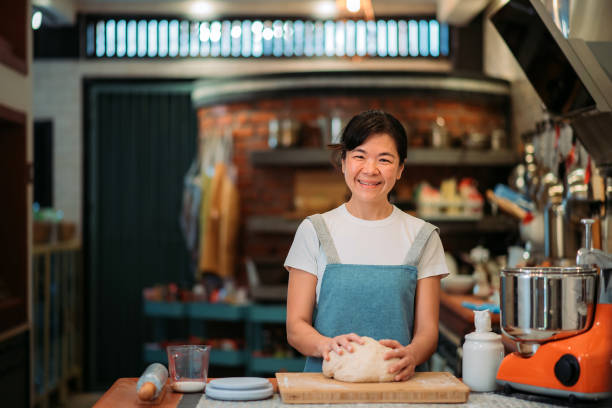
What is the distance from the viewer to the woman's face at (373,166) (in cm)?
211

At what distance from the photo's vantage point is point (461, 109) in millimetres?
5852

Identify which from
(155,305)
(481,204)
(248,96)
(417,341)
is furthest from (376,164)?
(155,305)

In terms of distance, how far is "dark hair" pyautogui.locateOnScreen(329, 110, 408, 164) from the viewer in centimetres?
212

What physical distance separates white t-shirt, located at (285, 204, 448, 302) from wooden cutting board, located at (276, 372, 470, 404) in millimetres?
378

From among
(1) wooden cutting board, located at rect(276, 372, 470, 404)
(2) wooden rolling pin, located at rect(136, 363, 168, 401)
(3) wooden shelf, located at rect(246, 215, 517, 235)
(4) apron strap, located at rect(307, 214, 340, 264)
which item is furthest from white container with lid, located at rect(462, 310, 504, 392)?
(3) wooden shelf, located at rect(246, 215, 517, 235)

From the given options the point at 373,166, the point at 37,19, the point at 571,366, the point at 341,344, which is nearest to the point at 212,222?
the point at 37,19

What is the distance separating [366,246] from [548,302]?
21.1 inches

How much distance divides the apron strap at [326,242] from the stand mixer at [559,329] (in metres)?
0.48

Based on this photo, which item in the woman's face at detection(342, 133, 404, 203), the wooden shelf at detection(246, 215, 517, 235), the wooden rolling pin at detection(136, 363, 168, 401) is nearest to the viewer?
the wooden rolling pin at detection(136, 363, 168, 401)

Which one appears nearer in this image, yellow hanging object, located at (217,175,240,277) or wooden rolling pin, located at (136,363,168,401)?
wooden rolling pin, located at (136,363,168,401)

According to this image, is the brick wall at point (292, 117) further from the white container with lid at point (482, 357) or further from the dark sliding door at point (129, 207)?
the white container with lid at point (482, 357)

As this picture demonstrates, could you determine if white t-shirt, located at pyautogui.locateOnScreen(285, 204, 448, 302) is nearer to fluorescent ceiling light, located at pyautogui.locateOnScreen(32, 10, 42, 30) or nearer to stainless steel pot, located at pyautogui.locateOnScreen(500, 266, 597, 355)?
stainless steel pot, located at pyautogui.locateOnScreen(500, 266, 597, 355)

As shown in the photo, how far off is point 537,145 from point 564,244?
92 cm

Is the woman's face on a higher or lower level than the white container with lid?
higher
